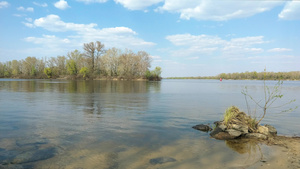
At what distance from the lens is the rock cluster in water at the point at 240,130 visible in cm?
897

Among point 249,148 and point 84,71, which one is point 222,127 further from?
point 84,71

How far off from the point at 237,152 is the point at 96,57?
98902mm

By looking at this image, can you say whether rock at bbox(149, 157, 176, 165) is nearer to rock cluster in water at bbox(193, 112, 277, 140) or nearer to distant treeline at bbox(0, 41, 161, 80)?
rock cluster in water at bbox(193, 112, 277, 140)

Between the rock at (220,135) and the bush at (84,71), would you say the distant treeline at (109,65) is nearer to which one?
the bush at (84,71)

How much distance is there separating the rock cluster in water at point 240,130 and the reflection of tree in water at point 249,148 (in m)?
0.47

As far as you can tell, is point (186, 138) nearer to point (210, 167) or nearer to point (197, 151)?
point (197, 151)

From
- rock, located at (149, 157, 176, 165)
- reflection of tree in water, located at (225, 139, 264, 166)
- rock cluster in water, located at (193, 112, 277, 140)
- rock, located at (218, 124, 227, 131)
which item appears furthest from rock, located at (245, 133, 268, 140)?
rock, located at (149, 157, 176, 165)

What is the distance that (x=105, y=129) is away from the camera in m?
9.83

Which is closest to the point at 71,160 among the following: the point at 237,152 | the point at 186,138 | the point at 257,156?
the point at 186,138

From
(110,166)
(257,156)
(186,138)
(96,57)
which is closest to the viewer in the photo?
(110,166)

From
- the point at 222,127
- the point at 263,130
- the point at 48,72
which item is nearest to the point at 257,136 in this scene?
the point at 263,130

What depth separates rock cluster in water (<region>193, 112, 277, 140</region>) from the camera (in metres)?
8.97

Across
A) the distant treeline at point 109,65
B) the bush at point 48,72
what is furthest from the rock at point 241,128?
the bush at point 48,72

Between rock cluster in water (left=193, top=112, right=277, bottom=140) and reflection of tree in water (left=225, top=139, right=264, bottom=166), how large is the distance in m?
0.47
